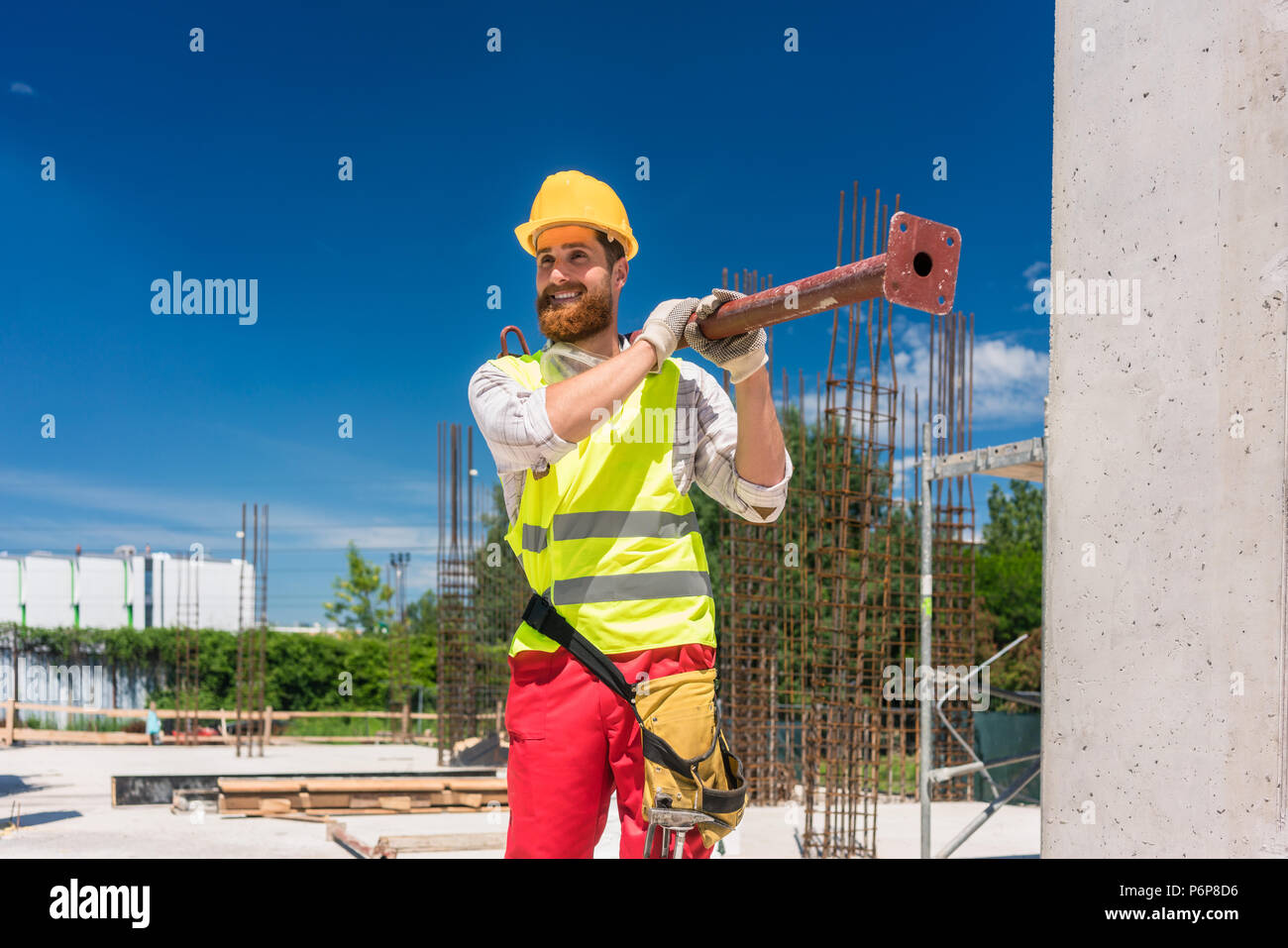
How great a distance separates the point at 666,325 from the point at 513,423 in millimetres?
347

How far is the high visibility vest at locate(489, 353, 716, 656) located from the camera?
1.98 m

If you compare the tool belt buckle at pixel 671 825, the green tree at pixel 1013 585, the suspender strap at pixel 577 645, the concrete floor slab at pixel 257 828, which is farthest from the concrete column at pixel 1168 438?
the green tree at pixel 1013 585

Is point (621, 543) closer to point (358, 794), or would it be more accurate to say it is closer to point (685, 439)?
point (685, 439)

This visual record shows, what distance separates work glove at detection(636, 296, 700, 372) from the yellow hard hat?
24cm

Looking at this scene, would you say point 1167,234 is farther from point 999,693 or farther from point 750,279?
point 750,279

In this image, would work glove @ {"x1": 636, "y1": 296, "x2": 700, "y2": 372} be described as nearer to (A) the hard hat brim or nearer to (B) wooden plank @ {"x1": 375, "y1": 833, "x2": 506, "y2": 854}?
(A) the hard hat brim

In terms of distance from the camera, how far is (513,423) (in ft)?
6.33

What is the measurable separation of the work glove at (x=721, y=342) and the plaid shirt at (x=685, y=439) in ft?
0.68

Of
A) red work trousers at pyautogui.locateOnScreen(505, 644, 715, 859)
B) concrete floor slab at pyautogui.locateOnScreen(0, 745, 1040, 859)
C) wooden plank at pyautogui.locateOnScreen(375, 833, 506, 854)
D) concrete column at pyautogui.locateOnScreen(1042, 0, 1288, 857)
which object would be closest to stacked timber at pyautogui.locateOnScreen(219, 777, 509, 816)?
concrete floor slab at pyautogui.locateOnScreen(0, 745, 1040, 859)

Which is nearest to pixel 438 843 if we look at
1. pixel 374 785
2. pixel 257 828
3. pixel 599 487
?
pixel 257 828

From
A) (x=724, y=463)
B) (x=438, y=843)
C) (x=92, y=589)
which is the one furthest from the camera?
(x=92, y=589)

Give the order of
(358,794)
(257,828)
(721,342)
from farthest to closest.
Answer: (358,794)
(257,828)
(721,342)

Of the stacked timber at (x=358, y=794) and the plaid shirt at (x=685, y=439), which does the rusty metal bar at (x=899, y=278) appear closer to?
the plaid shirt at (x=685, y=439)

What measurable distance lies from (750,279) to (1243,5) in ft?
29.5
